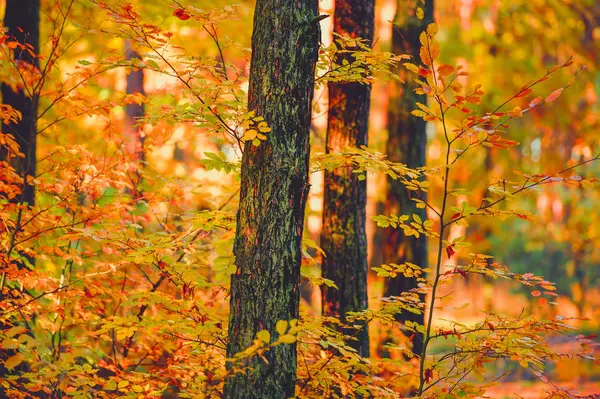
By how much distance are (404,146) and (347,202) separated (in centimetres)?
117

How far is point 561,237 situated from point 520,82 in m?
7.00

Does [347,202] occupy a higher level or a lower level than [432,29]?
lower

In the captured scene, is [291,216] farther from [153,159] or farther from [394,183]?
[153,159]

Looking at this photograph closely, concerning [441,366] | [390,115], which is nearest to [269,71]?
[441,366]

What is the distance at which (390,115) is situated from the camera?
5379 millimetres

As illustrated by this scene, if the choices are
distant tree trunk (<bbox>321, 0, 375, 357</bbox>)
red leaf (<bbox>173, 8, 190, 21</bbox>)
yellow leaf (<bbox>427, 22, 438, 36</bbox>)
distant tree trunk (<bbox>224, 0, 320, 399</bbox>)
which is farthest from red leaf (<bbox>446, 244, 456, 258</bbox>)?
red leaf (<bbox>173, 8, 190, 21</bbox>)

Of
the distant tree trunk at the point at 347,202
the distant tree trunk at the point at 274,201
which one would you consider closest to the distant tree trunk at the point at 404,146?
the distant tree trunk at the point at 347,202

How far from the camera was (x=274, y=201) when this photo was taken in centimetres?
283

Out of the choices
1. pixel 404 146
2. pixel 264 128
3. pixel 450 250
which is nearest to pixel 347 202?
pixel 404 146

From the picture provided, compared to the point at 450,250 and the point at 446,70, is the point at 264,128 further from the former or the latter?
the point at 450,250

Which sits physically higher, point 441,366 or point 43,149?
point 43,149

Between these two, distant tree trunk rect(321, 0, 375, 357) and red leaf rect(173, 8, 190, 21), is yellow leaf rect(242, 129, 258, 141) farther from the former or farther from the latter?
distant tree trunk rect(321, 0, 375, 357)

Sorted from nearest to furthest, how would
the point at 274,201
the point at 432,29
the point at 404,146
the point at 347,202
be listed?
the point at 432,29
the point at 274,201
the point at 347,202
the point at 404,146

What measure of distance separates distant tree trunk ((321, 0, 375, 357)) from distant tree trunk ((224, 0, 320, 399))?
5.08 feet
